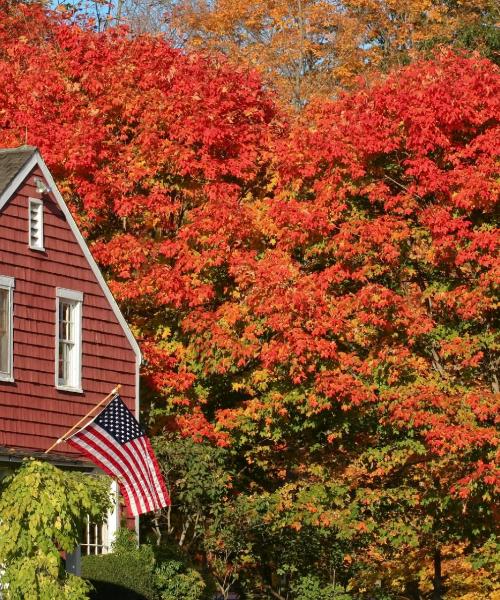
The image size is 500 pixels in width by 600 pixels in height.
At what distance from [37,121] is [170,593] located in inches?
487

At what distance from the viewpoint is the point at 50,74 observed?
33.3 meters

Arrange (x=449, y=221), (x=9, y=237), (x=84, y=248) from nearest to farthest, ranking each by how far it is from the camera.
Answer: (x=9, y=237) → (x=84, y=248) → (x=449, y=221)

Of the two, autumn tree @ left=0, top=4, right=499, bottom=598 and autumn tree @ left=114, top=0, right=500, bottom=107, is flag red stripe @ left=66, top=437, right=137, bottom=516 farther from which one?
autumn tree @ left=114, top=0, right=500, bottom=107

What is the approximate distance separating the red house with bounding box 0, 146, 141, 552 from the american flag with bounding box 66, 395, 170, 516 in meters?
1.25

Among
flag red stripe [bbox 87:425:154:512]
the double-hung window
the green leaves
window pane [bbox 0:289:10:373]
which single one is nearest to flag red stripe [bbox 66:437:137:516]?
flag red stripe [bbox 87:425:154:512]

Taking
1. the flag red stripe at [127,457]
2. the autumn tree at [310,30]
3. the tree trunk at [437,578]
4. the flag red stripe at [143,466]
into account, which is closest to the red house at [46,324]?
the flag red stripe at [127,457]

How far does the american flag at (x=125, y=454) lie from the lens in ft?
74.7

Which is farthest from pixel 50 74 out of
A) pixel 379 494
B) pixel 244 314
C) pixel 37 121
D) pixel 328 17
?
pixel 328 17

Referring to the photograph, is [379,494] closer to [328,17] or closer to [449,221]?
[449,221]

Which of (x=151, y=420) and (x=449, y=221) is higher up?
(x=449, y=221)

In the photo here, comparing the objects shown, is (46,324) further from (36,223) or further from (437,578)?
(437,578)

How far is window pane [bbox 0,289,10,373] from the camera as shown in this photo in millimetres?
23750

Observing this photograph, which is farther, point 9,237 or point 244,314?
point 244,314

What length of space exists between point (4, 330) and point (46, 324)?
1140 mm
